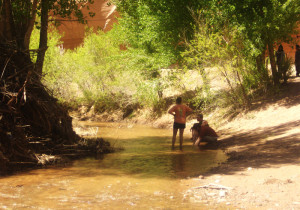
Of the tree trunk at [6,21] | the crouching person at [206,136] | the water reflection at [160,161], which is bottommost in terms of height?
the water reflection at [160,161]

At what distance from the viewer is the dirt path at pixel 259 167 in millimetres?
6105

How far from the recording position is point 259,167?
827cm

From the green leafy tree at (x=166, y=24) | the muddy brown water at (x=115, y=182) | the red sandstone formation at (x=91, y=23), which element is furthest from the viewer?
the red sandstone formation at (x=91, y=23)

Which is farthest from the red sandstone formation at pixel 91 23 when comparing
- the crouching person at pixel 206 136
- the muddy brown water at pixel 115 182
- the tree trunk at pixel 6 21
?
the muddy brown water at pixel 115 182

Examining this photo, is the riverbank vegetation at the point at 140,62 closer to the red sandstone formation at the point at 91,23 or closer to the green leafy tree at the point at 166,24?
the green leafy tree at the point at 166,24

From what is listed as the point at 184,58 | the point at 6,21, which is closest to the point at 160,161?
the point at 6,21

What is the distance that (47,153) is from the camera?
10.2 m

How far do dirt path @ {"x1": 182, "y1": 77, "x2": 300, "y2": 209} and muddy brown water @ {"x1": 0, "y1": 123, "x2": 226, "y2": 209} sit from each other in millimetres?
475

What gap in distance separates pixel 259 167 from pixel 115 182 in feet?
11.2

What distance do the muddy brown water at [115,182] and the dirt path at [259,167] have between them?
1.56ft

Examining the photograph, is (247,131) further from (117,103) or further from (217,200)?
(117,103)

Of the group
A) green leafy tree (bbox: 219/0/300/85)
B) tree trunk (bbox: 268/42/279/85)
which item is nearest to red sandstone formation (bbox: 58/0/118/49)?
green leafy tree (bbox: 219/0/300/85)

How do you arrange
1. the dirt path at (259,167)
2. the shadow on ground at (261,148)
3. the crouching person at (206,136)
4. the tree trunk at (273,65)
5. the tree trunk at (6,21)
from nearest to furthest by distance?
the dirt path at (259,167)
the shadow on ground at (261,148)
the tree trunk at (6,21)
the crouching person at (206,136)
the tree trunk at (273,65)

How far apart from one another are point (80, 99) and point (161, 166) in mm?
20303
